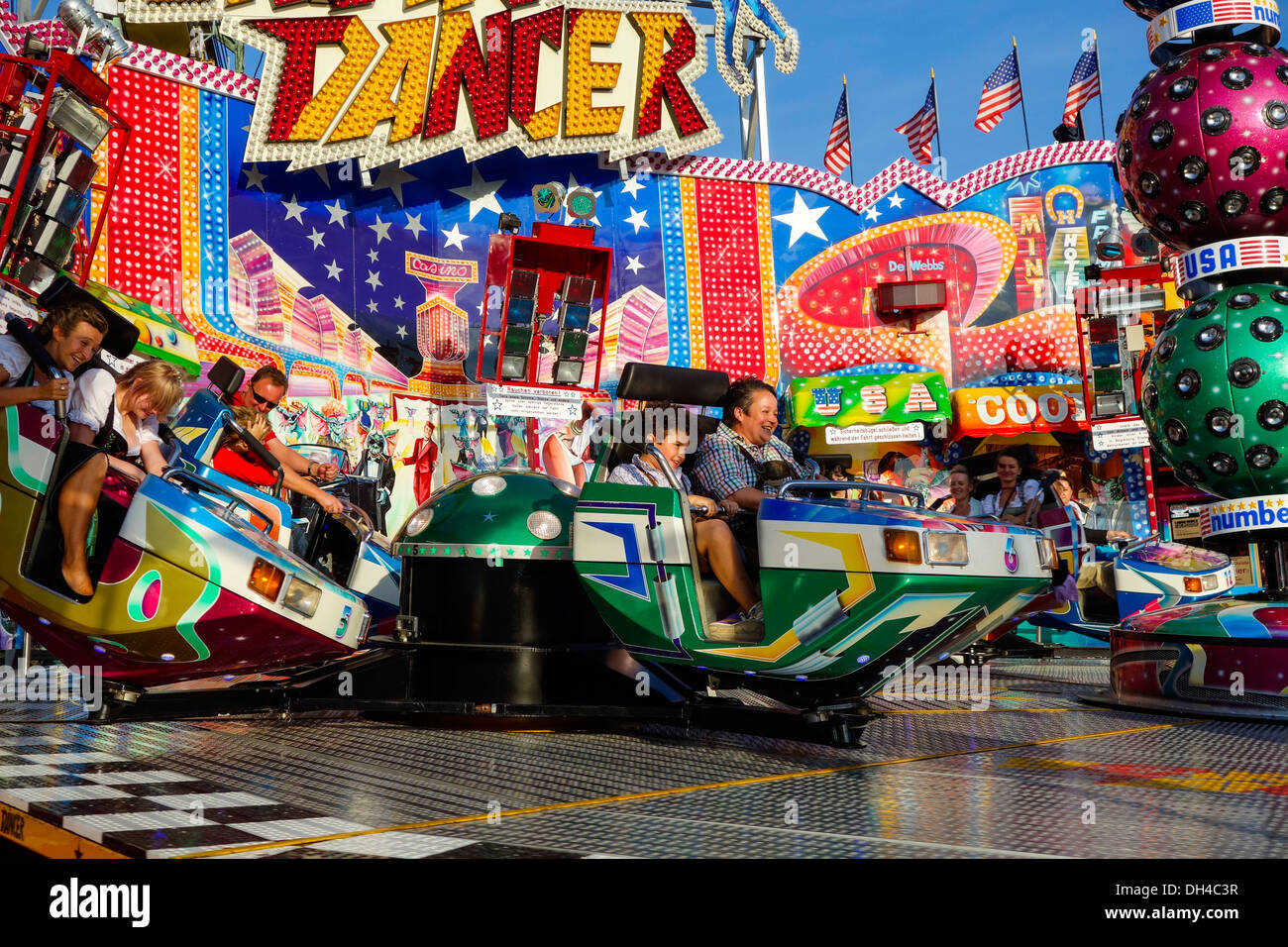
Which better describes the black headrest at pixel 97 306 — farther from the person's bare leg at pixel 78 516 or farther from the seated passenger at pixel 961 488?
the seated passenger at pixel 961 488

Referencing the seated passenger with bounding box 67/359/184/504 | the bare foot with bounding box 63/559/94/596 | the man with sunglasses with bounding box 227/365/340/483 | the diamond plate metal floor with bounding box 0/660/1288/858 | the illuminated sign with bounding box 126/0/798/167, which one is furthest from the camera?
the illuminated sign with bounding box 126/0/798/167

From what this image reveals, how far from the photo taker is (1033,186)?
1491cm

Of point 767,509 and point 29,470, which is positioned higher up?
point 29,470

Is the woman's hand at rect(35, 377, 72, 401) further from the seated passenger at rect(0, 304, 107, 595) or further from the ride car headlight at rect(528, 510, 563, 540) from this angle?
the ride car headlight at rect(528, 510, 563, 540)

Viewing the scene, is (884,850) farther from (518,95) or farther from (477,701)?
(518,95)

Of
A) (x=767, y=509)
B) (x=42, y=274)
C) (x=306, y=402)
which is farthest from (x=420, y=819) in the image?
(x=306, y=402)

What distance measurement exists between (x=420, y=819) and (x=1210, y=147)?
440 centimetres

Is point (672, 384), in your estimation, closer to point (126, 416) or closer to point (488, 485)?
point (488, 485)

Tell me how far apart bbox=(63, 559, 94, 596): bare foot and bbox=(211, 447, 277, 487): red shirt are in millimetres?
1288

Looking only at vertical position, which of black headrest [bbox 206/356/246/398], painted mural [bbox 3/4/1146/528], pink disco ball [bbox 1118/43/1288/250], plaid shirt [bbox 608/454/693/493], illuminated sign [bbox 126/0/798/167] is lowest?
plaid shirt [bbox 608/454/693/493]

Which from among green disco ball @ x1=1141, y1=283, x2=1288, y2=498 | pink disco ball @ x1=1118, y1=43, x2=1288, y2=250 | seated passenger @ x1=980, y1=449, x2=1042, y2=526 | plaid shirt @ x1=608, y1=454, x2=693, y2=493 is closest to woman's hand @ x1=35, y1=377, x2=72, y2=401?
plaid shirt @ x1=608, y1=454, x2=693, y2=493

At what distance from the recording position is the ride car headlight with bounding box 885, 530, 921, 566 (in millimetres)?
3162

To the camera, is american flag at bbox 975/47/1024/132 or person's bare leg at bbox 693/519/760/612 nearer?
person's bare leg at bbox 693/519/760/612

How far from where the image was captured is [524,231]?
1312cm
